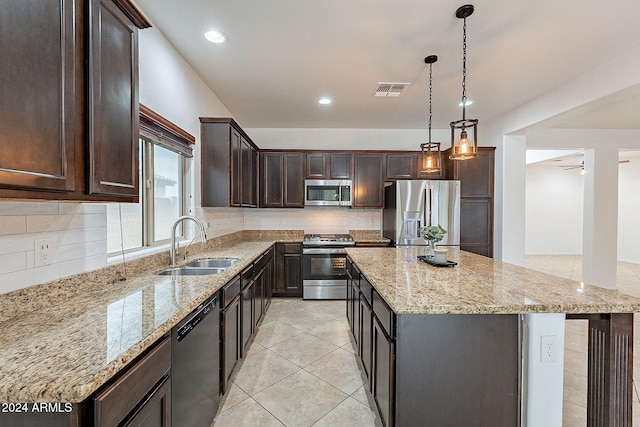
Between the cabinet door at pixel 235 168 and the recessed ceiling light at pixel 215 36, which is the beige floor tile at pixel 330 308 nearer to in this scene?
the cabinet door at pixel 235 168

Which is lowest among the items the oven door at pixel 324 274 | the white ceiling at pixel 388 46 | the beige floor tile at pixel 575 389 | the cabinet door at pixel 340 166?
the beige floor tile at pixel 575 389

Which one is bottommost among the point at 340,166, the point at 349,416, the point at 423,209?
the point at 349,416

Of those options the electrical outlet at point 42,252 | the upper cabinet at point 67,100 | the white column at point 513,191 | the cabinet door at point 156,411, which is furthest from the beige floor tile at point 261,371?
the white column at point 513,191

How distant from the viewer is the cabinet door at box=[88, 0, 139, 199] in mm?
1172

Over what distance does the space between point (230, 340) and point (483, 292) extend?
1702mm

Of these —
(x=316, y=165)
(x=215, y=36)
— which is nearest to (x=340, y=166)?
(x=316, y=165)

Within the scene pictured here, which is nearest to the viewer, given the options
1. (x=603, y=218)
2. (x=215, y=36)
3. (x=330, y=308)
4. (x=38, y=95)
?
(x=38, y=95)

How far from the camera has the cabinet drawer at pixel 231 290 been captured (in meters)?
1.92

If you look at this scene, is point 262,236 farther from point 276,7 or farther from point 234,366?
point 276,7

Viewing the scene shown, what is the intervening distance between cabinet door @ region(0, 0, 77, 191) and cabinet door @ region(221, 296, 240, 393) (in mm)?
1258

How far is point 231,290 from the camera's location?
6.78ft

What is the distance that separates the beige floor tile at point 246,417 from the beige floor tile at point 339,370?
56cm

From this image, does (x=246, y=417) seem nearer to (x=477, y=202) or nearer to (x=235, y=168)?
(x=235, y=168)

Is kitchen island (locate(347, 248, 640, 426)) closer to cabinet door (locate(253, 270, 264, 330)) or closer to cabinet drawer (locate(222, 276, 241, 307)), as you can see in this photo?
cabinet drawer (locate(222, 276, 241, 307))
